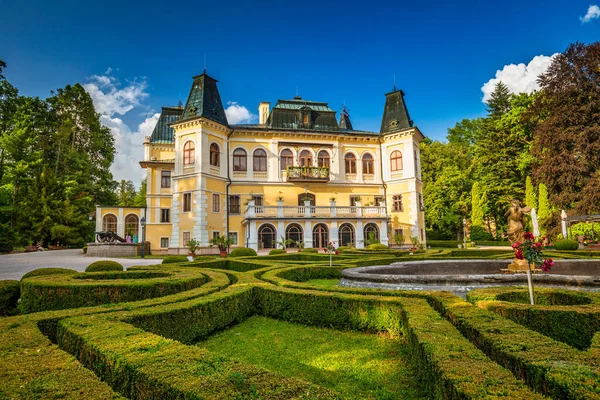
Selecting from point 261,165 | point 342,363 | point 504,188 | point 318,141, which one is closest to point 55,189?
point 261,165

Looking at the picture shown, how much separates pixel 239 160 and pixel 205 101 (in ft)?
18.7

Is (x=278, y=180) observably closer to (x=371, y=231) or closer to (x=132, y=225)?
(x=371, y=231)

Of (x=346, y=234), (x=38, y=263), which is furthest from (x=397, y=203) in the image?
(x=38, y=263)

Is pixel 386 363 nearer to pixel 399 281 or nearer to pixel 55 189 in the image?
pixel 399 281

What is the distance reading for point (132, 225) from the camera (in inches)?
1302

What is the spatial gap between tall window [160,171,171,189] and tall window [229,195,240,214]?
23.0ft

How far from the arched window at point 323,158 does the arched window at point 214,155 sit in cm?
919

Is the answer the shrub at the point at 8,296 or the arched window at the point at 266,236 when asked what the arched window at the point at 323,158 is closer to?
the arched window at the point at 266,236

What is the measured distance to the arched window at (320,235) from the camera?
2814cm

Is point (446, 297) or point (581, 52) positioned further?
point (581, 52)

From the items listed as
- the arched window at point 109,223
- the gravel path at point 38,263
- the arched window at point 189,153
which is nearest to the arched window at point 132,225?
the arched window at point 109,223

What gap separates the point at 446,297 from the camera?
6.10 meters

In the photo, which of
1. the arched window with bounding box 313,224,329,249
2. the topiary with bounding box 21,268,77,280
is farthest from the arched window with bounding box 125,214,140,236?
the topiary with bounding box 21,268,77,280

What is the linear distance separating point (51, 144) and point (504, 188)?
170 feet
